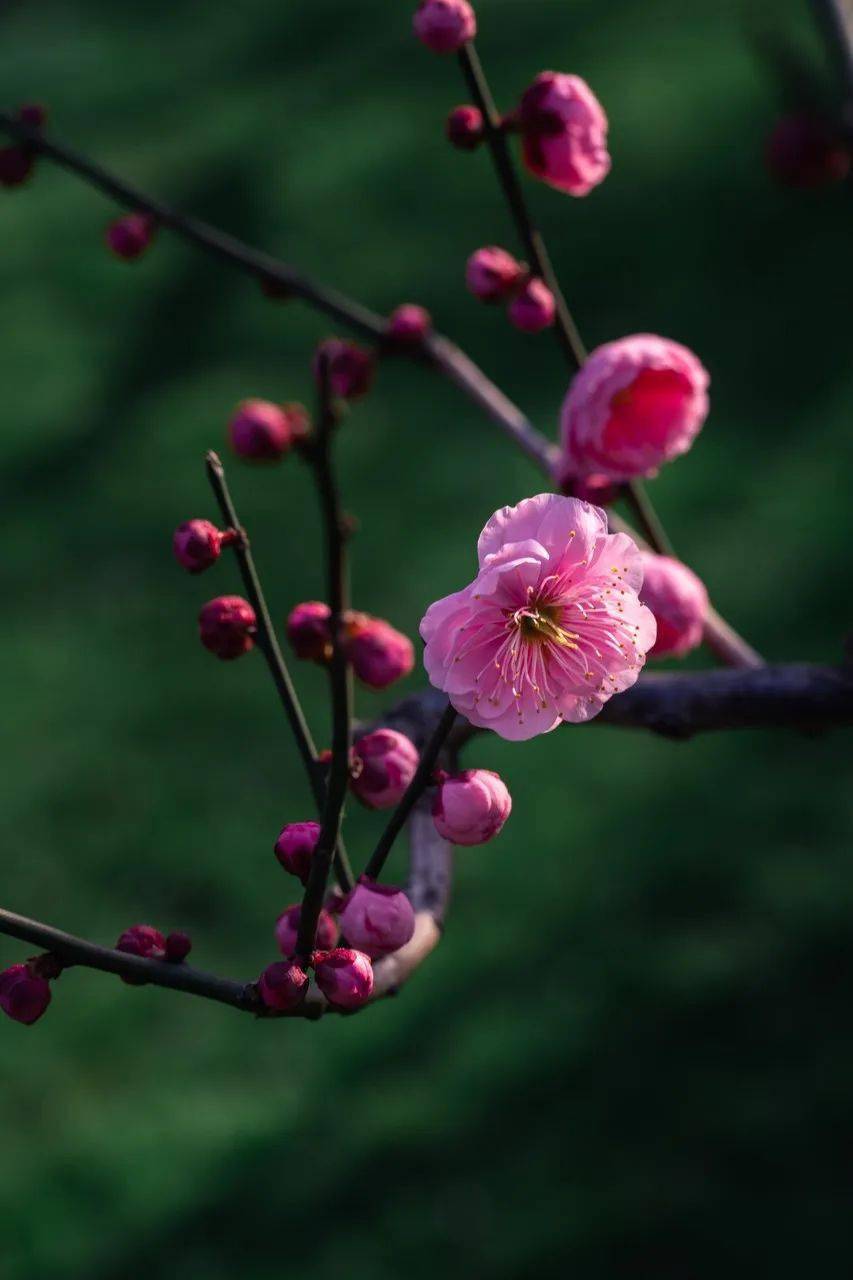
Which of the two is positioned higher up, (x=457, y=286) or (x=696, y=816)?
(x=457, y=286)

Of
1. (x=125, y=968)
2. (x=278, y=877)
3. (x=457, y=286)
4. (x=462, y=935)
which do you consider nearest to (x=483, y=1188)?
(x=462, y=935)

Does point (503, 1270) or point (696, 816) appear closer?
point (503, 1270)

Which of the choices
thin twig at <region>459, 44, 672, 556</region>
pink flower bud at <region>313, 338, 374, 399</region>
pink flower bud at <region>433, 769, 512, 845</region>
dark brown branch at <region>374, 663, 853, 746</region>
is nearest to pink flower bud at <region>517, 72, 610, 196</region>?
thin twig at <region>459, 44, 672, 556</region>

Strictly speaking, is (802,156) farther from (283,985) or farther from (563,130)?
(283,985)

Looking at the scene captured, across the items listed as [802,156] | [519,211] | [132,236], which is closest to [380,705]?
[132,236]

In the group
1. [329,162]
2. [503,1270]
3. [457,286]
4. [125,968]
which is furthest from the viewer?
[329,162]

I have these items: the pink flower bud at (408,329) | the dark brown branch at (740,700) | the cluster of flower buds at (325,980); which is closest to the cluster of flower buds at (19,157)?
the pink flower bud at (408,329)

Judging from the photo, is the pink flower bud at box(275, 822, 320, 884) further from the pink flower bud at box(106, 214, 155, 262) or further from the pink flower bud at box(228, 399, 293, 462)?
the pink flower bud at box(106, 214, 155, 262)

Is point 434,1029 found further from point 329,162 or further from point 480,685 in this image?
point 329,162
